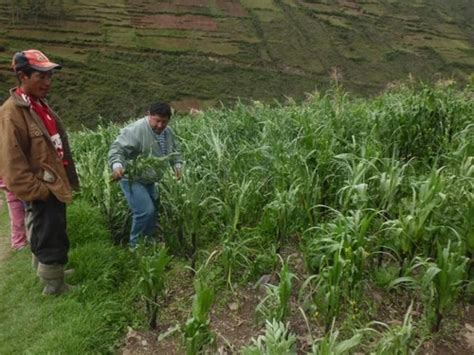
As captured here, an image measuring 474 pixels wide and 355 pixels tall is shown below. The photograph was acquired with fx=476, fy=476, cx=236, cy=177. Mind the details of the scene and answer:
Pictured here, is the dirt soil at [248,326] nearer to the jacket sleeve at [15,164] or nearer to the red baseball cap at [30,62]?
the jacket sleeve at [15,164]

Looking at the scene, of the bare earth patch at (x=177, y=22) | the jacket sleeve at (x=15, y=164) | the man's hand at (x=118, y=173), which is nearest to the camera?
the jacket sleeve at (x=15, y=164)

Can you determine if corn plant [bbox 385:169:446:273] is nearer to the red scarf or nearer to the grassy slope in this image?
the grassy slope

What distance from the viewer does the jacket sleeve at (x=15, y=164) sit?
2.90 m

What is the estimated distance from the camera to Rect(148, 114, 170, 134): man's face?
3.86 meters

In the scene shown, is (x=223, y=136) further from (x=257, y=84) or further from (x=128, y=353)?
(x=257, y=84)

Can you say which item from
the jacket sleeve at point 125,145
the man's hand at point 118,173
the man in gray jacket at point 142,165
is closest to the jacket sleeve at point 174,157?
the man in gray jacket at point 142,165

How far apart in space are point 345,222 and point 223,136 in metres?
2.57

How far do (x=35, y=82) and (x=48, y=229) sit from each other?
952 millimetres

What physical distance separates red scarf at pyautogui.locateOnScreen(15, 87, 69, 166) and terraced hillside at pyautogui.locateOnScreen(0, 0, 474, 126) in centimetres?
3505

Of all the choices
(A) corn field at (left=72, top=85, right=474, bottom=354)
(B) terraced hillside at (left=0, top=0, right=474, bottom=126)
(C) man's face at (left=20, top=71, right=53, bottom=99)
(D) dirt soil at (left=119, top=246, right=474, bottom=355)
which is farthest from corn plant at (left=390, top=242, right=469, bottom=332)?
(B) terraced hillside at (left=0, top=0, right=474, bottom=126)

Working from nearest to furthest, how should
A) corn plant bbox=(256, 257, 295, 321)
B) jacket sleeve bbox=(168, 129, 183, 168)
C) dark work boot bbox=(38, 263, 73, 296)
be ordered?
corn plant bbox=(256, 257, 295, 321) → dark work boot bbox=(38, 263, 73, 296) → jacket sleeve bbox=(168, 129, 183, 168)

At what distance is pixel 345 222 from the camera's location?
109 inches

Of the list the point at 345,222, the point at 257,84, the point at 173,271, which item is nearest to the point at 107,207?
the point at 173,271

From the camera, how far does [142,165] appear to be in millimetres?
3758
